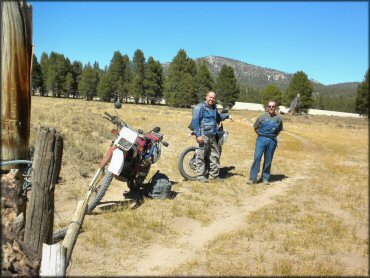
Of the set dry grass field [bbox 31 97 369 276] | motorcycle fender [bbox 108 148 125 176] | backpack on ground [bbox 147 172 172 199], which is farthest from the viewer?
backpack on ground [bbox 147 172 172 199]

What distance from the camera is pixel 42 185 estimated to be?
13.4ft

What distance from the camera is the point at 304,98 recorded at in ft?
213

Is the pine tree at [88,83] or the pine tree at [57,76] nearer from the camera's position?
the pine tree at [88,83]

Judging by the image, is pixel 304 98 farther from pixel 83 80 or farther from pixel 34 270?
pixel 34 270

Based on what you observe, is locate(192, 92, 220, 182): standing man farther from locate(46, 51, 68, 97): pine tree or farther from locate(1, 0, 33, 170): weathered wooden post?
locate(46, 51, 68, 97): pine tree

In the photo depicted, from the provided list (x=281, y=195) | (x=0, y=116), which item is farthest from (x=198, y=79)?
(x=0, y=116)

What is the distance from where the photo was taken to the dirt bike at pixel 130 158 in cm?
620

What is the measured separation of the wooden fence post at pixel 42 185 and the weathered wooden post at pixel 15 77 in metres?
0.59

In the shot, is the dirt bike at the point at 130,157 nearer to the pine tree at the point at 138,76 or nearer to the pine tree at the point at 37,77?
the pine tree at the point at 138,76

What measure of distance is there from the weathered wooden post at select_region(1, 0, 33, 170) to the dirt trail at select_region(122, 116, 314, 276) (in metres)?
2.11

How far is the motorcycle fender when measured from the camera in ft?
20.2

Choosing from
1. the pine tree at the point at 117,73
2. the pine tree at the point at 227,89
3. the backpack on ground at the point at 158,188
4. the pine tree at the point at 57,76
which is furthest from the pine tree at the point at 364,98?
the pine tree at the point at 57,76

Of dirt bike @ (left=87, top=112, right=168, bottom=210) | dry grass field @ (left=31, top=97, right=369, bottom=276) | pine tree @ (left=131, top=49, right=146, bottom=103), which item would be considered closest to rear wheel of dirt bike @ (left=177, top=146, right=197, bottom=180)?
dry grass field @ (left=31, top=97, right=369, bottom=276)

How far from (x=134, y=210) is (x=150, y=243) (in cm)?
142
